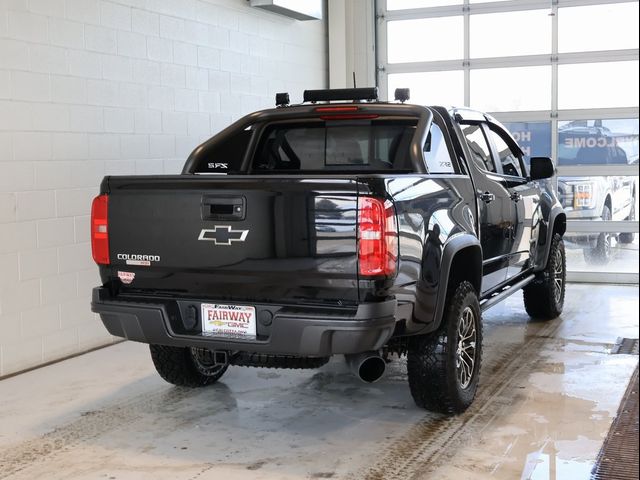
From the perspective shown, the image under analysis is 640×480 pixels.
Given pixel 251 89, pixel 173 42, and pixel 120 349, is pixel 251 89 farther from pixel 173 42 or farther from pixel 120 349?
pixel 120 349

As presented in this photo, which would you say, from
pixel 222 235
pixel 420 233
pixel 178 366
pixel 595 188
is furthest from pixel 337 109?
pixel 595 188

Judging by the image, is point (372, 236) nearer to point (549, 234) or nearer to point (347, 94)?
point (347, 94)

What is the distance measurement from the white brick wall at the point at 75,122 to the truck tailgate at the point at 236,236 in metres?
1.95

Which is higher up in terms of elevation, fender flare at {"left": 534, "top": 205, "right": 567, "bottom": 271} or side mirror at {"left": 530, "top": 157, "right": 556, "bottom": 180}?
side mirror at {"left": 530, "top": 157, "right": 556, "bottom": 180}

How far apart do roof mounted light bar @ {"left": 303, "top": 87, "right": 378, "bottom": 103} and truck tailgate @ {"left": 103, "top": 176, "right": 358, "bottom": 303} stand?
4.45ft

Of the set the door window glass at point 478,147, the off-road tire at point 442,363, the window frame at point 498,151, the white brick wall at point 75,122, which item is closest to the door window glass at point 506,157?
the window frame at point 498,151

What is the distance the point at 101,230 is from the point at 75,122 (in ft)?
7.83

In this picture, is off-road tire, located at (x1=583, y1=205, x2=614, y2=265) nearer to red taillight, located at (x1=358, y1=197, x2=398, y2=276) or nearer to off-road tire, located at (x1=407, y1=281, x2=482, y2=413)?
off-road tire, located at (x1=407, y1=281, x2=482, y2=413)

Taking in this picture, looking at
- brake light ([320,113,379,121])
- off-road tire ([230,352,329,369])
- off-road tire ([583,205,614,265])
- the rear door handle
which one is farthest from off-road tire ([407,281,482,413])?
off-road tire ([583,205,614,265])

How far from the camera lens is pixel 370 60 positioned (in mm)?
10641

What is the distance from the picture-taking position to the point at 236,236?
3.99 meters

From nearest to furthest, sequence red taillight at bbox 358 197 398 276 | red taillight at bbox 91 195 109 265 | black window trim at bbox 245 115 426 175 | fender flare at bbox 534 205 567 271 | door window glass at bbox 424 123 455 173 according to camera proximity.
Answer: red taillight at bbox 358 197 398 276, red taillight at bbox 91 195 109 265, door window glass at bbox 424 123 455 173, black window trim at bbox 245 115 426 175, fender flare at bbox 534 205 567 271

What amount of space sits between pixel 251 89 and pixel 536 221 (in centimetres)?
350

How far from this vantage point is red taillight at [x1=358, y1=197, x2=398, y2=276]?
378cm
